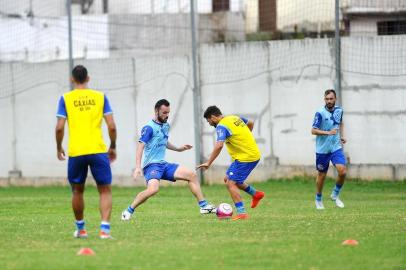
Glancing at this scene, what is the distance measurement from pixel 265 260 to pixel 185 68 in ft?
53.5

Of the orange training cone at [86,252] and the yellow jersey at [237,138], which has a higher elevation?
the yellow jersey at [237,138]

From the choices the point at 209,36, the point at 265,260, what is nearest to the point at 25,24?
the point at 209,36

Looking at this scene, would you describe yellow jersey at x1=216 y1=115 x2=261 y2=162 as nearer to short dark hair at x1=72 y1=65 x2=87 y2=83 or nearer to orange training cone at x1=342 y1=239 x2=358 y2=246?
short dark hair at x1=72 y1=65 x2=87 y2=83

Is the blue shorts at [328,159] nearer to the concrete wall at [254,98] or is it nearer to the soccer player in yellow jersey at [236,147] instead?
the soccer player in yellow jersey at [236,147]

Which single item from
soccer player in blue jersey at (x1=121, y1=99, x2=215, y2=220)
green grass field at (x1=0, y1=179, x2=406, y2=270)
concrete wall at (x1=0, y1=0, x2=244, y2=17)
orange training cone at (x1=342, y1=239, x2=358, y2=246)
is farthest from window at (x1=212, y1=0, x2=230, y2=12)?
orange training cone at (x1=342, y1=239, x2=358, y2=246)

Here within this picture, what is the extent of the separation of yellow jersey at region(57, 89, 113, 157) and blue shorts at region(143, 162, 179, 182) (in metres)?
3.90

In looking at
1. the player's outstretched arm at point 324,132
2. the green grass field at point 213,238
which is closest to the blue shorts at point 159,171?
the green grass field at point 213,238

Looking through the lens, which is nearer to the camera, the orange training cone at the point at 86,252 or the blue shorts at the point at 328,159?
the orange training cone at the point at 86,252

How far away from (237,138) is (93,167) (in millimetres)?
4603

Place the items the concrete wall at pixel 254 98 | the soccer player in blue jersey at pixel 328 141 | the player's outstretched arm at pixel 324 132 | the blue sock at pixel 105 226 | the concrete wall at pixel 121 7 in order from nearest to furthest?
the blue sock at pixel 105 226 → the player's outstretched arm at pixel 324 132 → the soccer player in blue jersey at pixel 328 141 → the concrete wall at pixel 254 98 → the concrete wall at pixel 121 7

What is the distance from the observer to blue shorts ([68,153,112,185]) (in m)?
12.5

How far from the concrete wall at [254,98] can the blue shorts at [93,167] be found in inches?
514

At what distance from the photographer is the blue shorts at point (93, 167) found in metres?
12.5

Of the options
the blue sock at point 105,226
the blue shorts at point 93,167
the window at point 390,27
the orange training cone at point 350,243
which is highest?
the window at point 390,27
